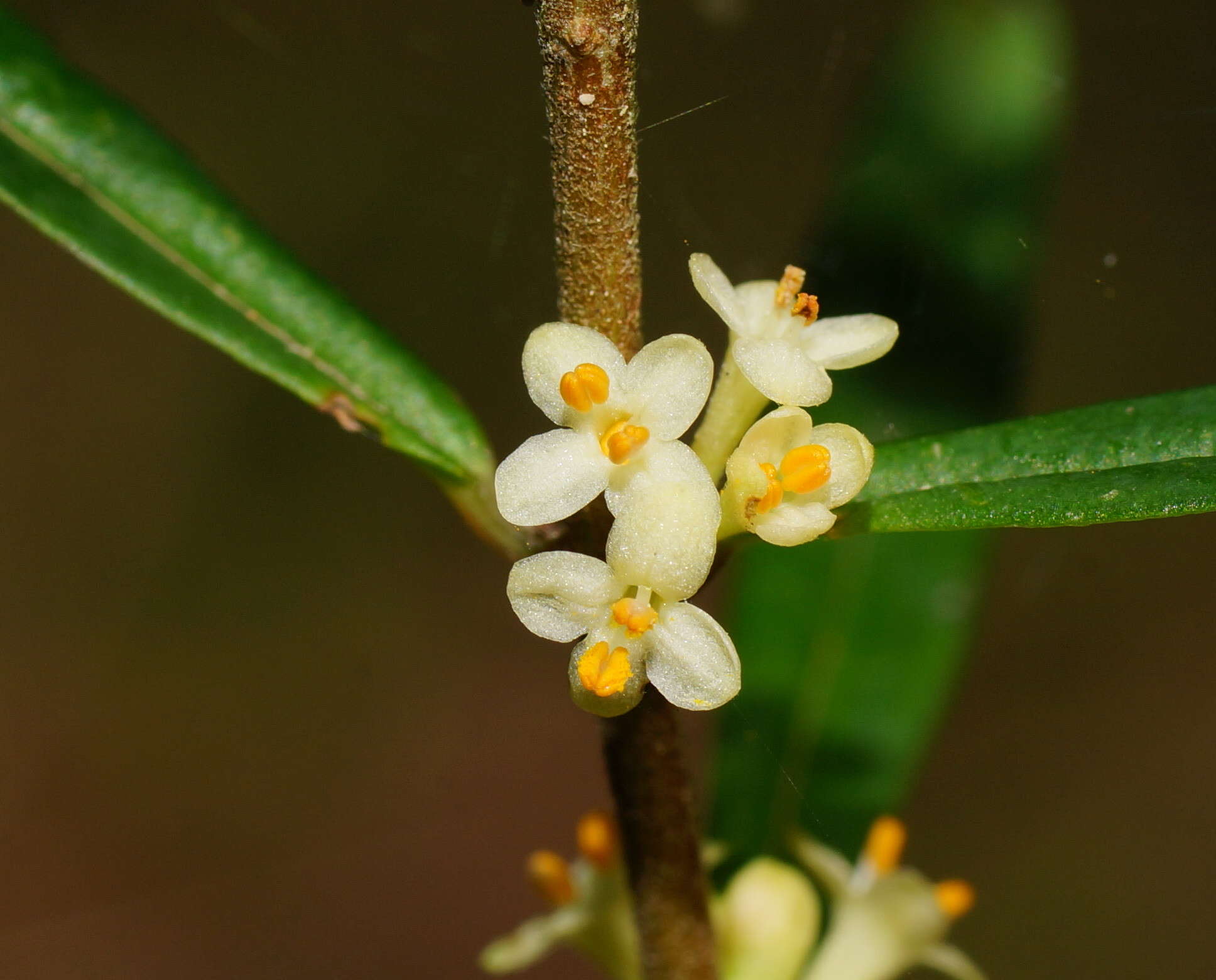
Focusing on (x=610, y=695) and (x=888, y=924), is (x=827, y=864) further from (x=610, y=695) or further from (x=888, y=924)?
(x=610, y=695)

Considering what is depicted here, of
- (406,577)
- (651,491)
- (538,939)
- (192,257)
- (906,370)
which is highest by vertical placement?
(406,577)

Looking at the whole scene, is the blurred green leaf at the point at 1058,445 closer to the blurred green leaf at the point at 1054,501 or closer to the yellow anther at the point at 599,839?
the blurred green leaf at the point at 1054,501

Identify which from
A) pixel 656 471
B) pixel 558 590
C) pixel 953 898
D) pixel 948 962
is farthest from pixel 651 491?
pixel 948 962

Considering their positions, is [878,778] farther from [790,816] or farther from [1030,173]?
[1030,173]

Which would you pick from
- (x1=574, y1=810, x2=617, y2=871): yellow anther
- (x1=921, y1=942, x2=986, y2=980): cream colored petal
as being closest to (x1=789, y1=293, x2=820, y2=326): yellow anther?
(x1=574, y1=810, x2=617, y2=871): yellow anther

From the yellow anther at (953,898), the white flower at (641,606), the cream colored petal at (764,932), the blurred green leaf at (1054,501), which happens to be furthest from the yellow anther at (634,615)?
the yellow anther at (953,898)
